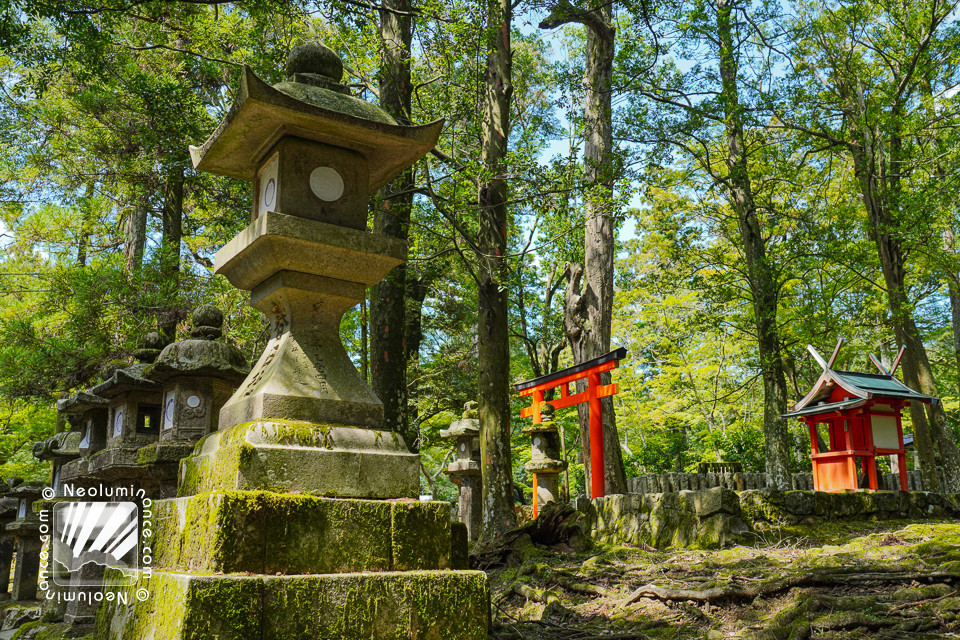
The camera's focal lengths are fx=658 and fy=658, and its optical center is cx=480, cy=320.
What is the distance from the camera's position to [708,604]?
15.4 ft

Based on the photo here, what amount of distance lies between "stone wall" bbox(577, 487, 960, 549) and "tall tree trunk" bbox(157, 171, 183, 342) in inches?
278

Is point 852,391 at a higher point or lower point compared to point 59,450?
higher

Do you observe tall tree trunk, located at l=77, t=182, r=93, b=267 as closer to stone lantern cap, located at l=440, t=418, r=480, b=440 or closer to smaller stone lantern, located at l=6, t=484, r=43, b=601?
smaller stone lantern, located at l=6, t=484, r=43, b=601

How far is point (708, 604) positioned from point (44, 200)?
588 inches

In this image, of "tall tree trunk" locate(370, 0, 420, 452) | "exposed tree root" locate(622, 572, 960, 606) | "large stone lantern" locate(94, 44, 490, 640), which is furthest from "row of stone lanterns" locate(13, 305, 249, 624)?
"exposed tree root" locate(622, 572, 960, 606)

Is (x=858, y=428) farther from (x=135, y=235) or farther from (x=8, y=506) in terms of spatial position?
(x=8, y=506)

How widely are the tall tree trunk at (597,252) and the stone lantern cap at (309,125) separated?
6305mm

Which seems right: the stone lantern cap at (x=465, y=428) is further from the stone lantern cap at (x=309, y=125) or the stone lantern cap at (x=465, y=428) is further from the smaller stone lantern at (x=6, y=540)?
the stone lantern cap at (x=309, y=125)

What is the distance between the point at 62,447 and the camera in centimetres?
936

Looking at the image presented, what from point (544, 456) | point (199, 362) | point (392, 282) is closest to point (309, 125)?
point (199, 362)

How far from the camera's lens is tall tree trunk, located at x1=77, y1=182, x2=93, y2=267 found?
1353cm

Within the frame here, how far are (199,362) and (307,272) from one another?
11.9 feet

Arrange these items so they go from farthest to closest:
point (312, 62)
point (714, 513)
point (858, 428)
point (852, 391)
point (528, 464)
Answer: point (528, 464)
point (858, 428)
point (852, 391)
point (714, 513)
point (312, 62)

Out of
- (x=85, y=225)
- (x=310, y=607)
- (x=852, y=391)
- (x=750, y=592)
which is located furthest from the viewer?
(x=85, y=225)
